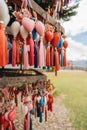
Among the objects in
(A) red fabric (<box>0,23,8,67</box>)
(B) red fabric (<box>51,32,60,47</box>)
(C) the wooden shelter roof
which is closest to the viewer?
(A) red fabric (<box>0,23,8,67</box>)

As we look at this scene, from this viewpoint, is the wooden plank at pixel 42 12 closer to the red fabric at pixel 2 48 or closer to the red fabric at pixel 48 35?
the red fabric at pixel 48 35

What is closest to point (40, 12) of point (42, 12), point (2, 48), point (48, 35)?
point (42, 12)

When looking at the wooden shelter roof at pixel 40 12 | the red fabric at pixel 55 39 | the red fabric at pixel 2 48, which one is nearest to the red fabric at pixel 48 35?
the red fabric at pixel 55 39

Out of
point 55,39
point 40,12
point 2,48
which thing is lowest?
point 2,48

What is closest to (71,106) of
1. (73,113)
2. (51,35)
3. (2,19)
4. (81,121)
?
(73,113)

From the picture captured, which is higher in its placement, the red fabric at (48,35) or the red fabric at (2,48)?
the red fabric at (48,35)

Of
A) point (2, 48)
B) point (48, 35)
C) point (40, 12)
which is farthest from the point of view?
point (40, 12)

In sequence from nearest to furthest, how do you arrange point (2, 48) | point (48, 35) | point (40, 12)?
1. point (2, 48)
2. point (48, 35)
3. point (40, 12)

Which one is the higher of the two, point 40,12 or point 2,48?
point 40,12

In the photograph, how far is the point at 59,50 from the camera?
3803 millimetres

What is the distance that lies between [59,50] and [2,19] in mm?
1380

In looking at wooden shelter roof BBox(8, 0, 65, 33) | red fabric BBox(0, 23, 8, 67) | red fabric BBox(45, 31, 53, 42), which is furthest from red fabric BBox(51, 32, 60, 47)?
red fabric BBox(0, 23, 8, 67)

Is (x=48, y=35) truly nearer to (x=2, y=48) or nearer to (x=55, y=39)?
(x=55, y=39)

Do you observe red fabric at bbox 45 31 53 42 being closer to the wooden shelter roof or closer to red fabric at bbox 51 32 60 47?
red fabric at bbox 51 32 60 47
